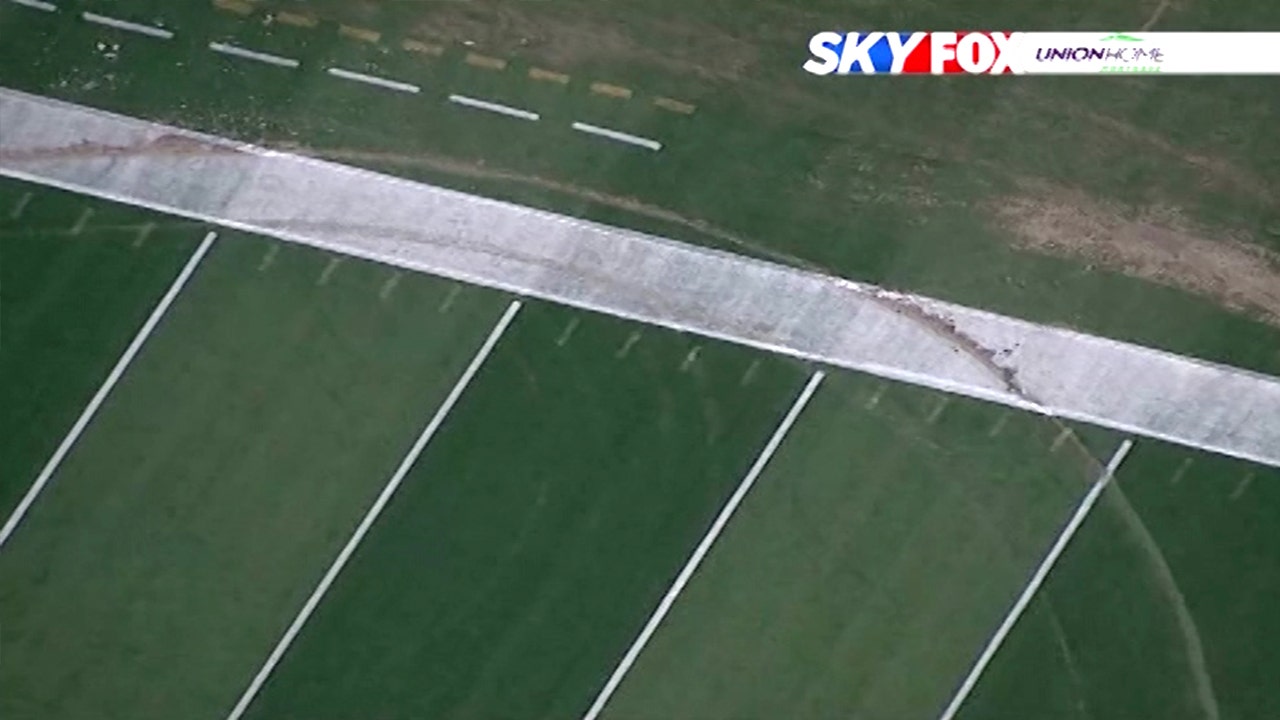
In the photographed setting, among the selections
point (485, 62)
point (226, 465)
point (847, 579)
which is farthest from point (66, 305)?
point (847, 579)

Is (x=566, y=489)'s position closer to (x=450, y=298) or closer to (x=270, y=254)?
(x=450, y=298)

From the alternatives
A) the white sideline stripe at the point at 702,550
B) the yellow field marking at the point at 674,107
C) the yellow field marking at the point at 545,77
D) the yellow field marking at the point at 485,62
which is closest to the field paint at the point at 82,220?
the yellow field marking at the point at 485,62

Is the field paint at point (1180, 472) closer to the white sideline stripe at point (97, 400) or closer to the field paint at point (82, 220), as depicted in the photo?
the white sideline stripe at point (97, 400)

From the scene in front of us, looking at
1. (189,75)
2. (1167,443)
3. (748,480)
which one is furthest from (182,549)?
(1167,443)

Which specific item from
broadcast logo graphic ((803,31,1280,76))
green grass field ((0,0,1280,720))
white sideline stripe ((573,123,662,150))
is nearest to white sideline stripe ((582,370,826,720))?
green grass field ((0,0,1280,720))

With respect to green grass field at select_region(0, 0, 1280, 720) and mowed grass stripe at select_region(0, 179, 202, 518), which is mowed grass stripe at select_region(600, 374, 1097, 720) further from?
mowed grass stripe at select_region(0, 179, 202, 518)
